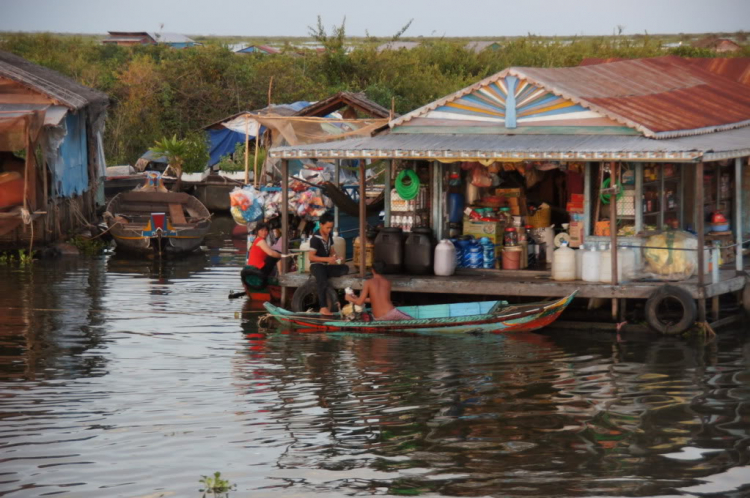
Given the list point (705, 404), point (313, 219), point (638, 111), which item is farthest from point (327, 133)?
point (705, 404)

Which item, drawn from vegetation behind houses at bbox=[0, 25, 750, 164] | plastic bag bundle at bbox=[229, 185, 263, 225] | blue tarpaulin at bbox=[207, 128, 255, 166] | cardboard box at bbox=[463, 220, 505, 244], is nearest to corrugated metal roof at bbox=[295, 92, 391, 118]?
plastic bag bundle at bbox=[229, 185, 263, 225]

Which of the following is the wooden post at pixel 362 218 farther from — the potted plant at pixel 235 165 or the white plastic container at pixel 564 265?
the potted plant at pixel 235 165

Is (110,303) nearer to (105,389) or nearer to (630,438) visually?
(105,389)

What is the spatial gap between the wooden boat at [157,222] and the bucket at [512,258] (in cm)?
1092

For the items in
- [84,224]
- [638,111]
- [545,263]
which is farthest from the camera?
[84,224]

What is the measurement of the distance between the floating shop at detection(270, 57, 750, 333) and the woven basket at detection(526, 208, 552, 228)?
22 mm

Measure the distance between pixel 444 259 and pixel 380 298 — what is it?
149cm

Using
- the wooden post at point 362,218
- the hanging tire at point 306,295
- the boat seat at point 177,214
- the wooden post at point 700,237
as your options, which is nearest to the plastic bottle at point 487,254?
the wooden post at point 362,218

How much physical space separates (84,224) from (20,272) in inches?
238

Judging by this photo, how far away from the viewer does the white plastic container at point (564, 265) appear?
16.0 metres

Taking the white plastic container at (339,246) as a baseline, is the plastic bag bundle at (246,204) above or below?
above

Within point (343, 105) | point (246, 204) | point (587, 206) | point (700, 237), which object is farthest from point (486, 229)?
point (343, 105)

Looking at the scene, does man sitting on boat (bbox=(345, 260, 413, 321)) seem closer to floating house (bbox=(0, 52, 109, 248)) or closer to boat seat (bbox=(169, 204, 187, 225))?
floating house (bbox=(0, 52, 109, 248))

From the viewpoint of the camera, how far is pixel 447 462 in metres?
9.84
